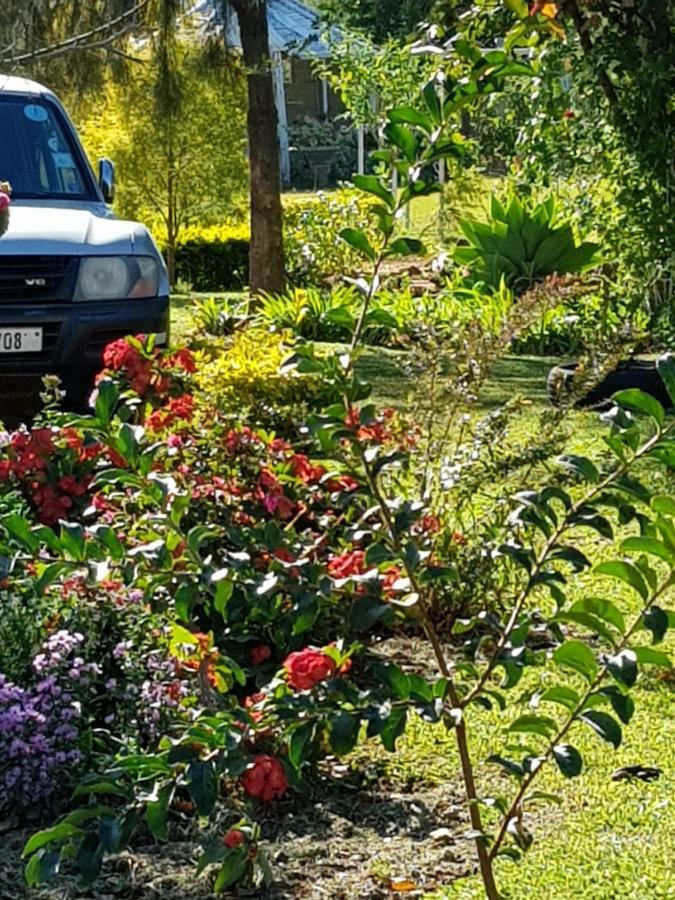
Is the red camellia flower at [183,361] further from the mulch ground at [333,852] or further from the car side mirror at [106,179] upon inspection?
the car side mirror at [106,179]

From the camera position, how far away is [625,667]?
2416mm

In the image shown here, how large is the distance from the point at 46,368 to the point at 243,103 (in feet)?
39.5

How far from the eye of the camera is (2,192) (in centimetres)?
560

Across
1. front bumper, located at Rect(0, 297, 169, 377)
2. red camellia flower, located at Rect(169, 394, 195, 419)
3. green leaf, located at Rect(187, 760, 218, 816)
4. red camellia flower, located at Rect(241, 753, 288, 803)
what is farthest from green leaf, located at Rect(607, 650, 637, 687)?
front bumper, located at Rect(0, 297, 169, 377)

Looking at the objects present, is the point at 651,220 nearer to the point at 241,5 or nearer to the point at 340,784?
the point at 241,5

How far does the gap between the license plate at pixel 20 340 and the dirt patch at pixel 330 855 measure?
4267 millimetres

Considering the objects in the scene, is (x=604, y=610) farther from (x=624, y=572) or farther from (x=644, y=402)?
(x=644, y=402)

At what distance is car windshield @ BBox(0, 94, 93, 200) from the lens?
907 centimetres

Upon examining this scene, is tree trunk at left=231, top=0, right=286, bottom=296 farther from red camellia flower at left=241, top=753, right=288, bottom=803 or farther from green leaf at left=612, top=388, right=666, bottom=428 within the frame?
green leaf at left=612, top=388, right=666, bottom=428

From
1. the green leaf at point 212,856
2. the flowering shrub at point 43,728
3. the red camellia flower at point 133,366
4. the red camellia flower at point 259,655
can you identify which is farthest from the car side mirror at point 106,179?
the green leaf at point 212,856

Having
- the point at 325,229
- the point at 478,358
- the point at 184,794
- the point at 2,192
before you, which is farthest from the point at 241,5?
the point at 184,794

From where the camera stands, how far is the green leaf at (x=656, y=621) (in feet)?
8.09

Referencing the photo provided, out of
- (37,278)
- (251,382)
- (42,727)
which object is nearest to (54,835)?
(42,727)

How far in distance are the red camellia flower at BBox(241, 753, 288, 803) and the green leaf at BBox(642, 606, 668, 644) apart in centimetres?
129
